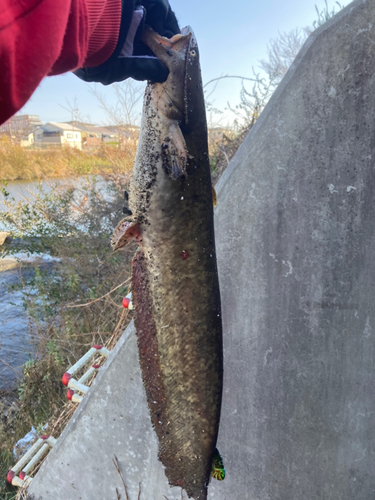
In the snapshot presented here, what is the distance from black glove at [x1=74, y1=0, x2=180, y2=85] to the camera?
97 centimetres

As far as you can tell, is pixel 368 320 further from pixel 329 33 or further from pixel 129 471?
pixel 129 471

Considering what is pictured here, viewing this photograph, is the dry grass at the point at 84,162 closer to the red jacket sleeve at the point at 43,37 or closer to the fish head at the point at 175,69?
the fish head at the point at 175,69

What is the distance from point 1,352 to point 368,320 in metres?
6.39

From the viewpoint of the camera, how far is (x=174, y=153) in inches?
44.8

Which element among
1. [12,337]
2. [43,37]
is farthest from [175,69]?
[12,337]

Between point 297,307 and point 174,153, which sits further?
point 297,307

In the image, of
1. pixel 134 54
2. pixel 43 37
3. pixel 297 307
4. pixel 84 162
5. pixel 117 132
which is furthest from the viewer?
pixel 84 162

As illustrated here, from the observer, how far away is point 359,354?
70.9 inches

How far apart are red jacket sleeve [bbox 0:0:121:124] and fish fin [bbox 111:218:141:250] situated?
0.54 m

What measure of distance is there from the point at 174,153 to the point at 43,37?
511 millimetres

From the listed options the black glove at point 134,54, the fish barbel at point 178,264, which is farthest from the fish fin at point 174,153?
the black glove at point 134,54

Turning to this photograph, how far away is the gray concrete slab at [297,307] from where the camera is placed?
64.2 inches

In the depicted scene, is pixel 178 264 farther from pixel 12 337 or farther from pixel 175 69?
pixel 12 337

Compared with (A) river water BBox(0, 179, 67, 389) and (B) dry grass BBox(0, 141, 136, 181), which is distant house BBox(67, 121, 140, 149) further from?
(A) river water BBox(0, 179, 67, 389)
